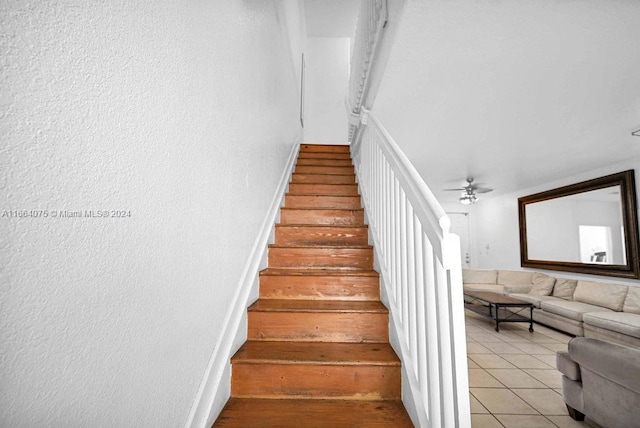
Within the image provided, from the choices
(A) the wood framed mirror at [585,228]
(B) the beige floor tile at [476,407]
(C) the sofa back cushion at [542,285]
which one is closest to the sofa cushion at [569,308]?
(C) the sofa back cushion at [542,285]

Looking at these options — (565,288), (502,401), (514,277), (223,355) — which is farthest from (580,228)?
(223,355)

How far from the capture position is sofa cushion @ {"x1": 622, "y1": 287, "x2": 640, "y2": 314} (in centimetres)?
362

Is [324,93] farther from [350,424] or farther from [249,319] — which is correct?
[350,424]

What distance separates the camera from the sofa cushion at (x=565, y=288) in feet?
15.1

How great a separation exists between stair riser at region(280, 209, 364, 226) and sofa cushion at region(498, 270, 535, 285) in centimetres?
507

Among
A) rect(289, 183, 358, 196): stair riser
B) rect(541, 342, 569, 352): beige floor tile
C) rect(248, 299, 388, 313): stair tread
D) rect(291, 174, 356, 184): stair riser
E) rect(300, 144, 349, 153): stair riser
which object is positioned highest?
rect(300, 144, 349, 153): stair riser

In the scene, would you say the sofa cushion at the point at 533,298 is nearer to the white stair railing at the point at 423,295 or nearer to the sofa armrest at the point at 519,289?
the sofa armrest at the point at 519,289

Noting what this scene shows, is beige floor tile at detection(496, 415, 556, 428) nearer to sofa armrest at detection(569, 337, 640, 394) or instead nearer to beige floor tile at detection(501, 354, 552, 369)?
sofa armrest at detection(569, 337, 640, 394)

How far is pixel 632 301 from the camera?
368cm

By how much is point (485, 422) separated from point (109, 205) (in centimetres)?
262

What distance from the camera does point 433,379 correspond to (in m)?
0.93

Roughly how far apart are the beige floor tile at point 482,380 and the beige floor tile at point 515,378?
0.06m

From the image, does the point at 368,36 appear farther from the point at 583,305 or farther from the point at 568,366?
the point at 583,305

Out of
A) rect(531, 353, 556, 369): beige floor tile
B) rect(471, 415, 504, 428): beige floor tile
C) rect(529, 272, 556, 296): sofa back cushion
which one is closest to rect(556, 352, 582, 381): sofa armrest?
rect(471, 415, 504, 428): beige floor tile
